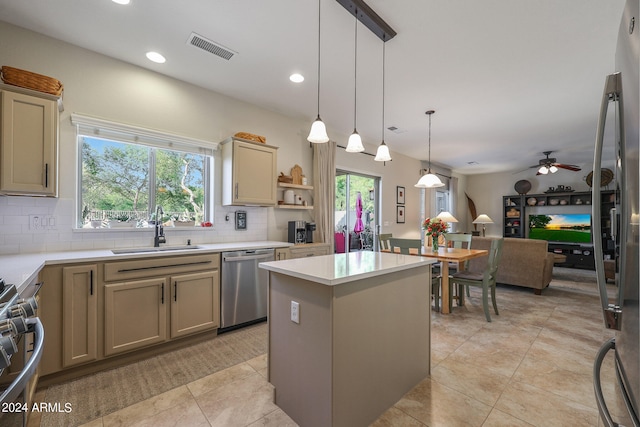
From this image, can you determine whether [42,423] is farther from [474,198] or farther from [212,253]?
[474,198]

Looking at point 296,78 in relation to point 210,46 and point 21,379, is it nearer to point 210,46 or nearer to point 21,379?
point 210,46

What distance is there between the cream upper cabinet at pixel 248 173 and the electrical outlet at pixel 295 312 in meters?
2.11

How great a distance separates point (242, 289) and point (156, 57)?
102 inches

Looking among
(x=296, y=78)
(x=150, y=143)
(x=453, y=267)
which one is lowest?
(x=453, y=267)

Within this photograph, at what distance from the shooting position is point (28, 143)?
7.48 ft

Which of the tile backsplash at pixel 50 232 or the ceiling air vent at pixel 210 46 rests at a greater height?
the ceiling air vent at pixel 210 46

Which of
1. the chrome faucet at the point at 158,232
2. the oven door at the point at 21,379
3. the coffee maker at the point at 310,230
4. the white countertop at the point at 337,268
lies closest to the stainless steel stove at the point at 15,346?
the oven door at the point at 21,379

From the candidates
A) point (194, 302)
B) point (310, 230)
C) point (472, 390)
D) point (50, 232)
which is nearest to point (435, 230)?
point (310, 230)

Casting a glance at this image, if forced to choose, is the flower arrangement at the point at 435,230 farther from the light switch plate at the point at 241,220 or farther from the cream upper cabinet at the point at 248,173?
the light switch plate at the point at 241,220

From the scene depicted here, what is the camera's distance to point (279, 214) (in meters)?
4.36

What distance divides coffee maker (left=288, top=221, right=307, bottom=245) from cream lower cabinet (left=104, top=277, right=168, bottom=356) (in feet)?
6.21

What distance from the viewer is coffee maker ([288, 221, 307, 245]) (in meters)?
4.19

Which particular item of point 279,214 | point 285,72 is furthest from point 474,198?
point 285,72

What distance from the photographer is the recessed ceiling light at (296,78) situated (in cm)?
326
